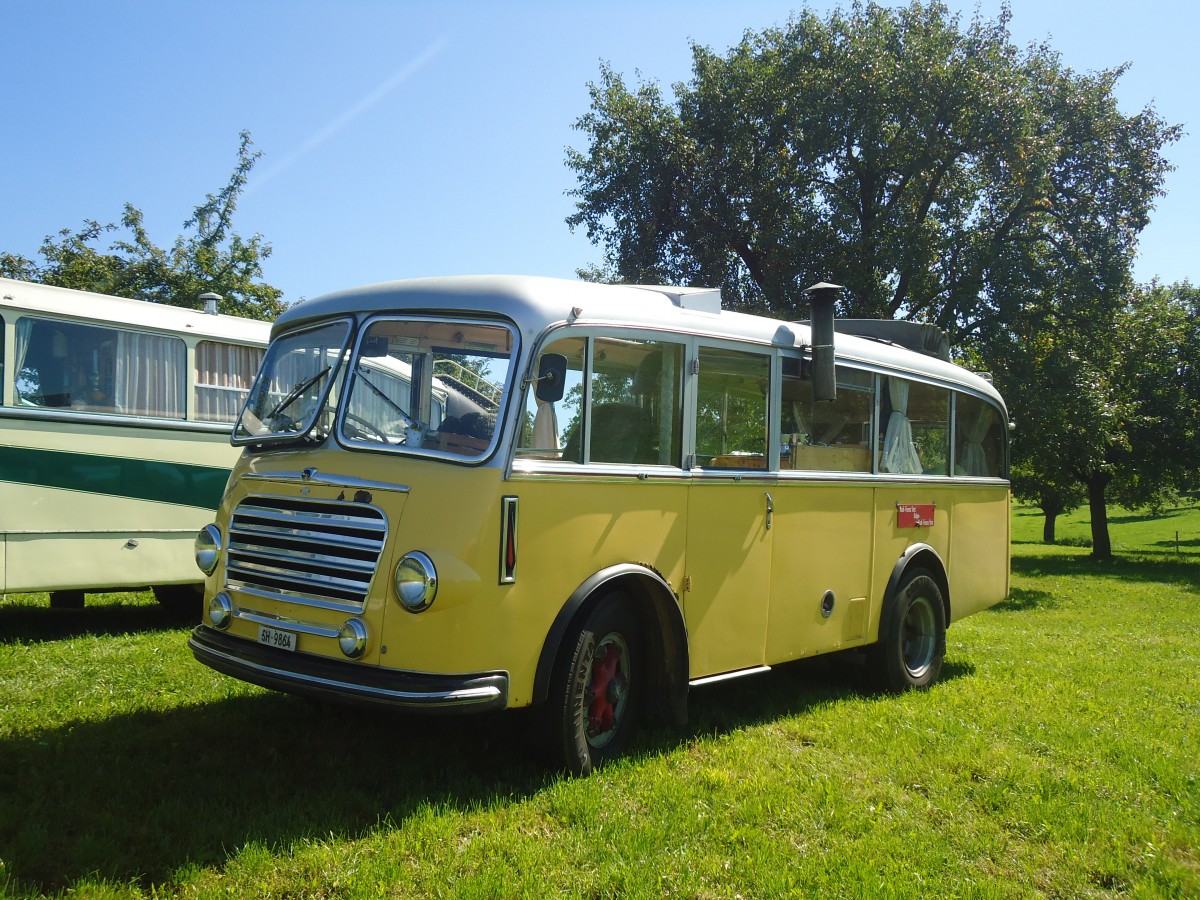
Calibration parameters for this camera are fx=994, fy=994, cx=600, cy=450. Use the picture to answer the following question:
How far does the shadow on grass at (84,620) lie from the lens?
9.30 m

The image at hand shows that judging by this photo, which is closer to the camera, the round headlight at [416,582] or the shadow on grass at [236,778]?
the shadow on grass at [236,778]

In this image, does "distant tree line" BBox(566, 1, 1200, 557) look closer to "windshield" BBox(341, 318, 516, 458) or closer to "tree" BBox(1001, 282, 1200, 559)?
"tree" BBox(1001, 282, 1200, 559)

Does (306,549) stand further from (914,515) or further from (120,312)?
(120,312)

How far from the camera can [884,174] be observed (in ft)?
68.6

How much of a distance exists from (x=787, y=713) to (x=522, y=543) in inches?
123

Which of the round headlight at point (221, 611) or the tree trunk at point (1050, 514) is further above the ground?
the round headlight at point (221, 611)

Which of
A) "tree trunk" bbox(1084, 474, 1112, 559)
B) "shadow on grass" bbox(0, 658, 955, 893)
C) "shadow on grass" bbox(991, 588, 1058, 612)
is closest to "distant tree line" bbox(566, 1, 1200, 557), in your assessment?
"shadow on grass" bbox(991, 588, 1058, 612)

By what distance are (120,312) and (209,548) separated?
4635mm

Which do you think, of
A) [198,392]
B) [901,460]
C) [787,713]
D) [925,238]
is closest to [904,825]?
[787,713]

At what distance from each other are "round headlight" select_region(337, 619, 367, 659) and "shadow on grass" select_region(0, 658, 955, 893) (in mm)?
757

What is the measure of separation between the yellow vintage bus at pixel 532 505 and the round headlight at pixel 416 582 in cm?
1

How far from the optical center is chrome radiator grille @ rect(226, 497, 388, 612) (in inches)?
193

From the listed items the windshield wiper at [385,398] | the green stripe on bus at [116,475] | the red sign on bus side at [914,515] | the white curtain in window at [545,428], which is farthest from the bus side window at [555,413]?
the green stripe on bus at [116,475]

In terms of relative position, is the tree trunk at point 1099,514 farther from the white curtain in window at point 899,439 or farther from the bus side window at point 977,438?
the white curtain in window at point 899,439
